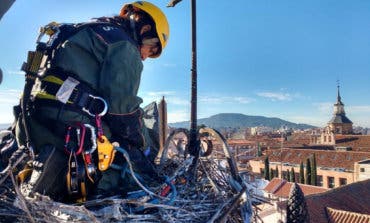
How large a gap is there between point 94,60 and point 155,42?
2.23 feet

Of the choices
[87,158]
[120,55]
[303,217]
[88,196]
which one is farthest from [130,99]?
[303,217]

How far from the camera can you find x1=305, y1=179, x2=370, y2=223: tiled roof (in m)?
19.2

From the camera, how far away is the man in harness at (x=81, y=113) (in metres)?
2.44

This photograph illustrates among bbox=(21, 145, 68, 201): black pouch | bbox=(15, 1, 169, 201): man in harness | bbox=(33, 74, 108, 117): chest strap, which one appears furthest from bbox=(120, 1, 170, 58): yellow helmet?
bbox=(21, 145, 68, 201): black pouch

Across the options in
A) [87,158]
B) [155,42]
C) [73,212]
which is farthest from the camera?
[155,42]

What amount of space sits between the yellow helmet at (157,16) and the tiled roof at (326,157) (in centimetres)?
4253

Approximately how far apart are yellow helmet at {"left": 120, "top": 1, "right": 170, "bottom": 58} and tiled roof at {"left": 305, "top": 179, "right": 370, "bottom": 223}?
16819 millimetres

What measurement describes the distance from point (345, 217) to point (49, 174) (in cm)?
1791

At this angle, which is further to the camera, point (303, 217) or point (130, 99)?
point (130, 99)

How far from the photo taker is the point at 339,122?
Result: 79188mm

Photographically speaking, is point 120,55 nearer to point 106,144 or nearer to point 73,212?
point 106,144

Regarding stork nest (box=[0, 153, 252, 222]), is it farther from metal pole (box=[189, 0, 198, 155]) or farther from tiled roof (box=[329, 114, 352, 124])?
tiled roof (box=[329, 114, 352, 124])

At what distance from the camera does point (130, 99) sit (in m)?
2.62

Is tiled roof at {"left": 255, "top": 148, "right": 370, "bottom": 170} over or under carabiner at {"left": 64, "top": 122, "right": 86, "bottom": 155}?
under
